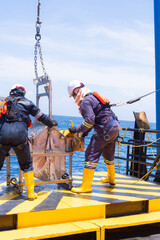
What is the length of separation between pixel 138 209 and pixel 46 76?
8.60ft

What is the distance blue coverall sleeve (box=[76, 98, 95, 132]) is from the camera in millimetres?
4957

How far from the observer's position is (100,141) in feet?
16.9

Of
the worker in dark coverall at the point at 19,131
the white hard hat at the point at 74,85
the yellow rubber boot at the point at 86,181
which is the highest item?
the white hard hat at the point at 74,85

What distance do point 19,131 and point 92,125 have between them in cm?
120

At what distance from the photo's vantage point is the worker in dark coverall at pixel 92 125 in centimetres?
504

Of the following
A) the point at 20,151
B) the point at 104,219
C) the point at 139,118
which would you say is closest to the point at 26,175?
the point at 20,151

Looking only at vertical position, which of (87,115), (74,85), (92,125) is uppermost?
(74,85)

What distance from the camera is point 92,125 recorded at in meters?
5.01

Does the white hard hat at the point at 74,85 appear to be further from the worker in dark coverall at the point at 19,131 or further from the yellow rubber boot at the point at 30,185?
the yellow rubber boot at the point at 30,185

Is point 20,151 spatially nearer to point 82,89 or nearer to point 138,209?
point 82,89

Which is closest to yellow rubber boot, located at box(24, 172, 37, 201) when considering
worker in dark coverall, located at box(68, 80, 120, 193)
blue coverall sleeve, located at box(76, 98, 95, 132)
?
worker in dark coverall, located at box(68, 80, 120, 193)

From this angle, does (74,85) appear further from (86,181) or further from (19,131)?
(86,181)

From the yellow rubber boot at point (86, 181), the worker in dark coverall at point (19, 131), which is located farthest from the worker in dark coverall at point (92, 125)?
the worker in dark coverall at point (19, 131)

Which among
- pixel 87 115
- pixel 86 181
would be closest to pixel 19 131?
pixel 87 115
